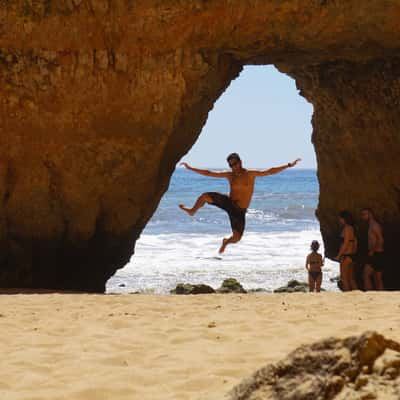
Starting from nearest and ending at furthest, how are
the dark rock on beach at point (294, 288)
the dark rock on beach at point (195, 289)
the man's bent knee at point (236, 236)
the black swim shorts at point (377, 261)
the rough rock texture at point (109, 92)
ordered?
1. the rough rock texture at point (109, 92)
2. the man's bent knee at point (236, 236)
3. the black swim shorts at point (377, 261)
4. the dark rock on beach at point (195, 289)
5. the dark rock on beach at point (294, 288)

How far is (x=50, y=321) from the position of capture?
578 centimetres

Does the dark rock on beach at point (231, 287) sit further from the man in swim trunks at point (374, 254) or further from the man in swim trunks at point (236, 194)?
the man in swim trunks at point (236, 194)

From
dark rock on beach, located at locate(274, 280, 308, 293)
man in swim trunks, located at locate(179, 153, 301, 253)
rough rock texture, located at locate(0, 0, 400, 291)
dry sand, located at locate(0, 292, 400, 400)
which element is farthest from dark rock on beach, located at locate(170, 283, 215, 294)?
dry sand, located at locate(0, 292, 400, 400)

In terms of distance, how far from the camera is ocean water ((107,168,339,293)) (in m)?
15.0

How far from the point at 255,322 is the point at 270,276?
9.86 metres

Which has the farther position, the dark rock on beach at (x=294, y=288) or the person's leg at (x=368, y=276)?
the dark rock on beach at (x=294, y=288)

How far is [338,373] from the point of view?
255cm

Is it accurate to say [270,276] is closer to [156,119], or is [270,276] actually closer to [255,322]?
[156,119]

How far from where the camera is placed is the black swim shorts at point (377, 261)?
35.0 feet

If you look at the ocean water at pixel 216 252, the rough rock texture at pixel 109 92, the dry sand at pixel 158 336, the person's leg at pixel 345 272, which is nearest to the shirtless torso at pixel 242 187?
the rough rock texture at pixel 109 92

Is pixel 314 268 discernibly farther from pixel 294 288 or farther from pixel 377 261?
pixel 294 288

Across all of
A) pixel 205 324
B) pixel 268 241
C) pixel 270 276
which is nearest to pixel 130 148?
pixel 205 324

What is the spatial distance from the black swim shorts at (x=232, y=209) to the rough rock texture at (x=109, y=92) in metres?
1.17

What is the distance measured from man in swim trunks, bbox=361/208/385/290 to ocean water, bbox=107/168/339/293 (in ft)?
10.7
